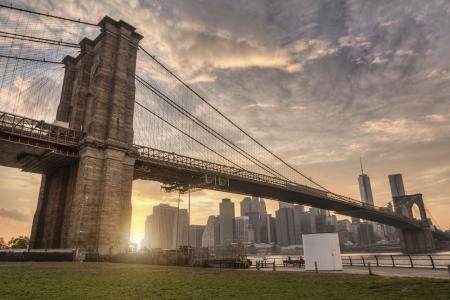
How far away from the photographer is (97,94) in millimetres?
39125

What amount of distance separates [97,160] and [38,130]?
7122 millimetres

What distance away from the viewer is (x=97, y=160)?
118 feet

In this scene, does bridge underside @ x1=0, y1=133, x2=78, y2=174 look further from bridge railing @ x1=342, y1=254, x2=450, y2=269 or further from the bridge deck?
bridge railing @ x1=342, y1=254, x2=450, y2=269

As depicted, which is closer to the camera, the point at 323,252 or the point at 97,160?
the point at 323,252

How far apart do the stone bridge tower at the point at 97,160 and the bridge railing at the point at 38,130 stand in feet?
6.96

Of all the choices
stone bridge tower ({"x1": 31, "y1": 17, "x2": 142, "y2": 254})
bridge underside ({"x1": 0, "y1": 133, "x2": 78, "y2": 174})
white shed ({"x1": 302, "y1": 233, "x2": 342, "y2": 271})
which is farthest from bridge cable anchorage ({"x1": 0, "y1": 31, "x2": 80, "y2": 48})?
white shed ({"x1": 302, "y1": 233, "x2": 342, "y2": 271})

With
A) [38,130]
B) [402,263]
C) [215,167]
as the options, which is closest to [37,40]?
[38,130]

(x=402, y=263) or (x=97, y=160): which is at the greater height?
(x=97, y=160)

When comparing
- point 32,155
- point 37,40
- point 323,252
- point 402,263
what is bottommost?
point 402,263

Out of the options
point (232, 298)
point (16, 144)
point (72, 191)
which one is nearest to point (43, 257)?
point (72, 191)

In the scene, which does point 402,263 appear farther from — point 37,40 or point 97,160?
point 37,40

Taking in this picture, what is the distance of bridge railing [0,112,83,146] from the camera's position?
3303 cm

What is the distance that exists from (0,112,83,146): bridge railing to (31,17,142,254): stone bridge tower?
2.12m

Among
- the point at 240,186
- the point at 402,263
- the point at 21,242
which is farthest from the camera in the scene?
the point at 21,242
